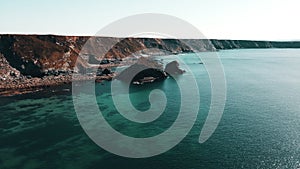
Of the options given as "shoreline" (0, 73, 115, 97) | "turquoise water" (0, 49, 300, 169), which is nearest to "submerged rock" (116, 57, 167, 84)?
"shoreline" (0, 73, 115, 97)

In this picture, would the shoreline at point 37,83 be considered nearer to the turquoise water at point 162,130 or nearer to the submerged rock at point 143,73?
the submerged rock at point 143,73

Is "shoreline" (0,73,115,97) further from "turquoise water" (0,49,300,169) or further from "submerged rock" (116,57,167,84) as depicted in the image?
"turquoise water" (0,49,300,169)

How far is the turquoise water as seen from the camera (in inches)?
2263

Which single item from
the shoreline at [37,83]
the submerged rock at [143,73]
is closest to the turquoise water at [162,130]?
the shoreline at [37,83]

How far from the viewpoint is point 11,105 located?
344ft

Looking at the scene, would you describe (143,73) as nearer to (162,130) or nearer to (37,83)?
(37,83)

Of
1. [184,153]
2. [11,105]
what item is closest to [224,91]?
[184,153]

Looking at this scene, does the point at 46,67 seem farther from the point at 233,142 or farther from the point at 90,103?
the point at 233,142

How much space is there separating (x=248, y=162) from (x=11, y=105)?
295 feet

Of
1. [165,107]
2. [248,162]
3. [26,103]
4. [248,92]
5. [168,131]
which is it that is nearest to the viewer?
[248,162]

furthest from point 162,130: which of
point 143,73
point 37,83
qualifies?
point 37,83

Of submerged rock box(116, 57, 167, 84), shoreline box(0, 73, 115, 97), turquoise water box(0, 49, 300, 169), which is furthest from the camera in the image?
submerged rock box(116, 57, 167, 84)

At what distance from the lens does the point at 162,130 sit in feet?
252

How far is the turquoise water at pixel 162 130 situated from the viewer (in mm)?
57469
